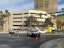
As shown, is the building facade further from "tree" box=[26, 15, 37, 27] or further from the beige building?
"tree" box=[26, 15, 37, 27]

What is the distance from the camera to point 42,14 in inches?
6388

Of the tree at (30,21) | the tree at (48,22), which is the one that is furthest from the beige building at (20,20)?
the tree at (30,21)

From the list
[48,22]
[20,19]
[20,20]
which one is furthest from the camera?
[20,19]

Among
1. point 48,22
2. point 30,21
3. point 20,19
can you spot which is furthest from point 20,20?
point 48,22

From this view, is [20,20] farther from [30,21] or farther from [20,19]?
[30,21]

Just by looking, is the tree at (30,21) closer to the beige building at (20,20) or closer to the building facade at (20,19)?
the beige building at (20,20)

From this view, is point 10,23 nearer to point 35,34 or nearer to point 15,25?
point 15,25

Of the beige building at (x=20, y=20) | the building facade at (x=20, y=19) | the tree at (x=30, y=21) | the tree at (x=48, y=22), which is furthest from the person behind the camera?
the building facade at (x=20, y=19)

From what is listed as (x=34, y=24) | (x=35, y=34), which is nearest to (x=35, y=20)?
(x=34, y=24)

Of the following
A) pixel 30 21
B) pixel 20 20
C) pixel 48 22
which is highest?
pixel 20 20

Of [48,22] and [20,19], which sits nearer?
[48,22]

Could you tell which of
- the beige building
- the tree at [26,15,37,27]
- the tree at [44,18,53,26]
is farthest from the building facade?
the tree at [26,15,37,27]

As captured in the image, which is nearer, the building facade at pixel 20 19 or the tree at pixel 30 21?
the tree at pixel 30 21

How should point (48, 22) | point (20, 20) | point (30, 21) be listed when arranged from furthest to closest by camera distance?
1. point (20, 20)
2. point (48, 22)
3. point (30, 21)
